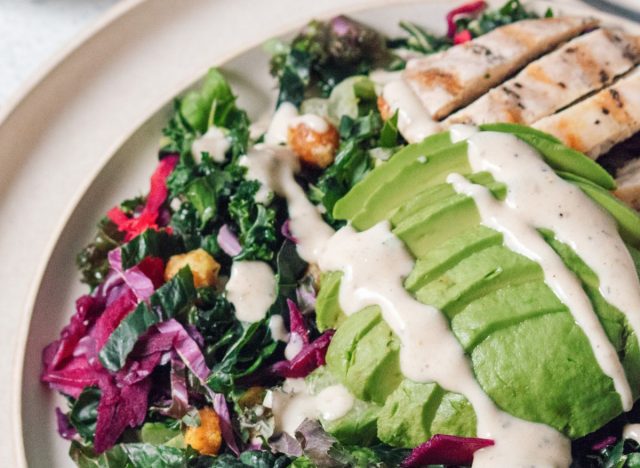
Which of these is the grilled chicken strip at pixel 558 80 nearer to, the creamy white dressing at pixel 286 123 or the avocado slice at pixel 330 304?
the creamy white dressing at pixel 286 123

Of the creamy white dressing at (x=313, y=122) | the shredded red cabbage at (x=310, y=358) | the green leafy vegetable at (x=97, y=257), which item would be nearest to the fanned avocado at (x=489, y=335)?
the shredded red cabbage at (x=310, y=358)

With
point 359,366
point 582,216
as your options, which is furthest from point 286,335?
point 582,216

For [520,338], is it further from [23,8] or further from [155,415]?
[23,8]

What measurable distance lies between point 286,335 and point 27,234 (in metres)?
1.61

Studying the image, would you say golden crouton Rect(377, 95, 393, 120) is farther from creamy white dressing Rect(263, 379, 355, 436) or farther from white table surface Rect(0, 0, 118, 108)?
white table surface Rect(0, 0, 118, 108)

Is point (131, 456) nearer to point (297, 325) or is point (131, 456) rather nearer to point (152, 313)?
point (152, 313)

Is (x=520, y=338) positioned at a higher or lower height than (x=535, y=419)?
higher

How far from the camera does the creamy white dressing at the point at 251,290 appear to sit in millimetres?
3621

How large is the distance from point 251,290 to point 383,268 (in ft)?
2.76

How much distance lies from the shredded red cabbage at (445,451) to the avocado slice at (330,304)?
650mm

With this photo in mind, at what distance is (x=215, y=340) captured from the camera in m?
3.67

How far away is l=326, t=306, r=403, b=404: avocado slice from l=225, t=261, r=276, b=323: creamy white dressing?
2.04ft

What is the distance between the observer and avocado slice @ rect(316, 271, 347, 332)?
10.6 feet

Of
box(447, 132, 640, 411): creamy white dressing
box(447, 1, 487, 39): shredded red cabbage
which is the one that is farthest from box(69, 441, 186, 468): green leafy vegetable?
box(447, 1, 487, 39): shredded red cabbage
